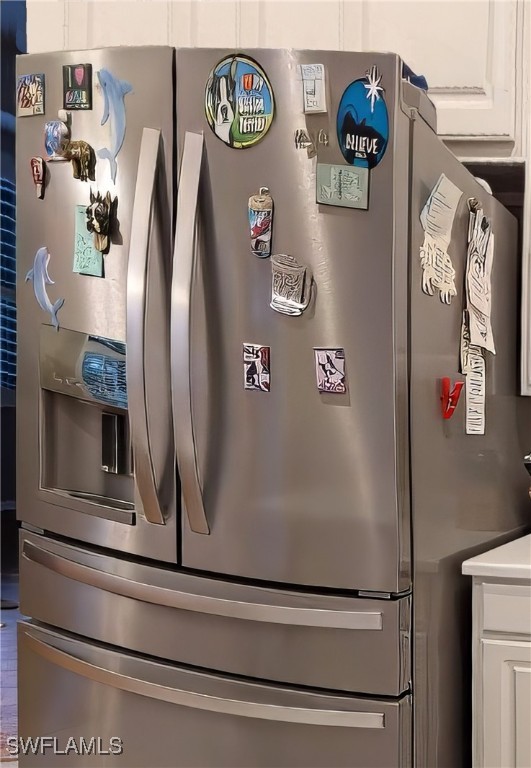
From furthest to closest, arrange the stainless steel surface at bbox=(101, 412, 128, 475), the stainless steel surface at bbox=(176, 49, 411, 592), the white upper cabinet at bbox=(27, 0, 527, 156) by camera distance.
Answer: the white upper cabinet at bbox=(27, 0, 527, 156) → the stainless steel surface at bbox=(101, 412, 128, 475) → the stainless steel surface at bbox=(176, 49, 411, 592)

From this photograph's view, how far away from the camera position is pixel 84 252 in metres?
1.57

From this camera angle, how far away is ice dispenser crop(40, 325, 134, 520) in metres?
1.56

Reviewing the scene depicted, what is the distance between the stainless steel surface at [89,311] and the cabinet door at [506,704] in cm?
62

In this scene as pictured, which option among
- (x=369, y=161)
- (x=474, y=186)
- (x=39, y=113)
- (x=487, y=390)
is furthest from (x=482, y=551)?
(x=39, y=113)

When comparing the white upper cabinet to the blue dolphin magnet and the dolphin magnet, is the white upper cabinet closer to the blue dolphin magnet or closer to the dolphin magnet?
the blue dolphin magnet

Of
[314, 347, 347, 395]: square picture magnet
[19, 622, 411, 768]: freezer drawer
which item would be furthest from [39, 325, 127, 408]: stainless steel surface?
[19, 622, 411, 768]: freezer drawer

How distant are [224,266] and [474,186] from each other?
0.58 metres

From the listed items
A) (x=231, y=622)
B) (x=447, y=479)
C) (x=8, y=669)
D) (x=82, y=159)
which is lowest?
(x=8, y=669)

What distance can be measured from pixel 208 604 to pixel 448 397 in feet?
1.86

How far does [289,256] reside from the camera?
1.39 m

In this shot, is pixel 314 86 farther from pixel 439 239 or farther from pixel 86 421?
pixel 86 421

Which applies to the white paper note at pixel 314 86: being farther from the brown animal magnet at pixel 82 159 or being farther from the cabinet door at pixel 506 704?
the cabinet door at pixel 506 704

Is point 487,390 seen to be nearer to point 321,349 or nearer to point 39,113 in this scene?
point 321,349

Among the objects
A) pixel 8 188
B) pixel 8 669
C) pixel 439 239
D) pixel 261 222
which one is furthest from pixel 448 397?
pixel 8 188
